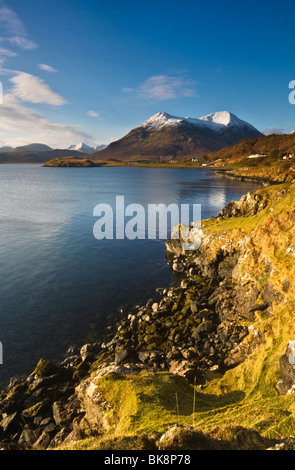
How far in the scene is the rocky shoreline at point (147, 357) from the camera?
13445mm

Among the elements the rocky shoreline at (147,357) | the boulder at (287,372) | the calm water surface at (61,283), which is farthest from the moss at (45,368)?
the boulder at (287,372)

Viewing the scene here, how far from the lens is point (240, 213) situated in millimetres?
41812

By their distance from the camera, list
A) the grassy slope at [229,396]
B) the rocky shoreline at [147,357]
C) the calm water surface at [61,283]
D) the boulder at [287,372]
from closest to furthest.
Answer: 1. the grassy slope at [229,396]
2. the boulder at [287,372]
3. the rocky shoreline at [147,357]
4. the calm water surface at [61,283]

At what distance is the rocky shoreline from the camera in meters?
13.4

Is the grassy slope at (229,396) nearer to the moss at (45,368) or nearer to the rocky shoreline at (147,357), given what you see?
the rocky shoreline at (147,357)

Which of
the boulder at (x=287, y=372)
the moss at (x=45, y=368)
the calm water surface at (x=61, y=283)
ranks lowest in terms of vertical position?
the moss at (x=45, y=368)

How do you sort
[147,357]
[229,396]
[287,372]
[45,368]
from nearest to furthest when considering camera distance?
[287,372] → [229,396] → [45,368] → [147,357]

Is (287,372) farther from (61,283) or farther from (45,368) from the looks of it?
(61,283)

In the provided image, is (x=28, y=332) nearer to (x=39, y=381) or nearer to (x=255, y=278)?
(x=39, y=381)

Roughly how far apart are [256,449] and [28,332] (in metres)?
21.5

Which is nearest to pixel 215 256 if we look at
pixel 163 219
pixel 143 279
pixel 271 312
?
pixel 143 279

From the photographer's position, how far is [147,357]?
61.0ft

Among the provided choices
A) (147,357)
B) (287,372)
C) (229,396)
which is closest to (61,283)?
(147,357)

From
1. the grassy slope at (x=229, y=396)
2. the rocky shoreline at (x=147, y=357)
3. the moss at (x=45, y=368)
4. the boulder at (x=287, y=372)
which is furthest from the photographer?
the moss at (x=45, y=368)
